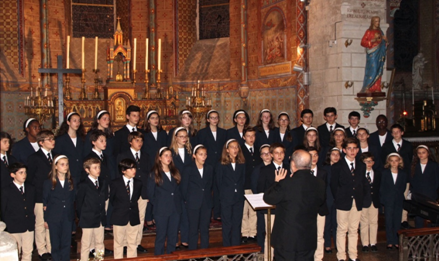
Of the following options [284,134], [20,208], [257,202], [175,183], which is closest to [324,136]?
[284,134]

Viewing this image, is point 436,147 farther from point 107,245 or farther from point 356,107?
point 107,245

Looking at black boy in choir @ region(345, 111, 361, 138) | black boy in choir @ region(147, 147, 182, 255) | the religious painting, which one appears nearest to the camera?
black boy in choir @ region(147, 147, 182, 255)

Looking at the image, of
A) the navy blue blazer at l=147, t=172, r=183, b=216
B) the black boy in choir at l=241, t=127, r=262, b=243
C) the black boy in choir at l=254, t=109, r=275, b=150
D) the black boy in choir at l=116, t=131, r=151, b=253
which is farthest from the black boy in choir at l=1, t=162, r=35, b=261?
the black boy in choir at l=254, t=109, r=275, b=150

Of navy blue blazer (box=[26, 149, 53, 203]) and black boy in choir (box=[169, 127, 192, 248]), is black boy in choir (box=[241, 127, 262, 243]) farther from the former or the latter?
navy blue blazer (box=[26, 149, 53, 203])

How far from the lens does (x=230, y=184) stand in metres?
5.92

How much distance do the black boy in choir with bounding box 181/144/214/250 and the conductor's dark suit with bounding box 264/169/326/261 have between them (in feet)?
5.37

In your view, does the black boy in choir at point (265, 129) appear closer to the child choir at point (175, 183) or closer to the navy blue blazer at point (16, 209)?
Result: the child choir at point (175, 183)

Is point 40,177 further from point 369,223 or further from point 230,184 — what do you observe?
point 369,223

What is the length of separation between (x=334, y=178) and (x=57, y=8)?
9572 millimetres

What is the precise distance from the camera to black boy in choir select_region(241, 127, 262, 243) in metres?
6.46

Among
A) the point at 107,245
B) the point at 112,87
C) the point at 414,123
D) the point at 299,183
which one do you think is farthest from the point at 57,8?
the point at 299,183

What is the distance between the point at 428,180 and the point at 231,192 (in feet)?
9.12

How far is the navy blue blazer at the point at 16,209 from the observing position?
524cm

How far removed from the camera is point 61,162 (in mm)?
5281
